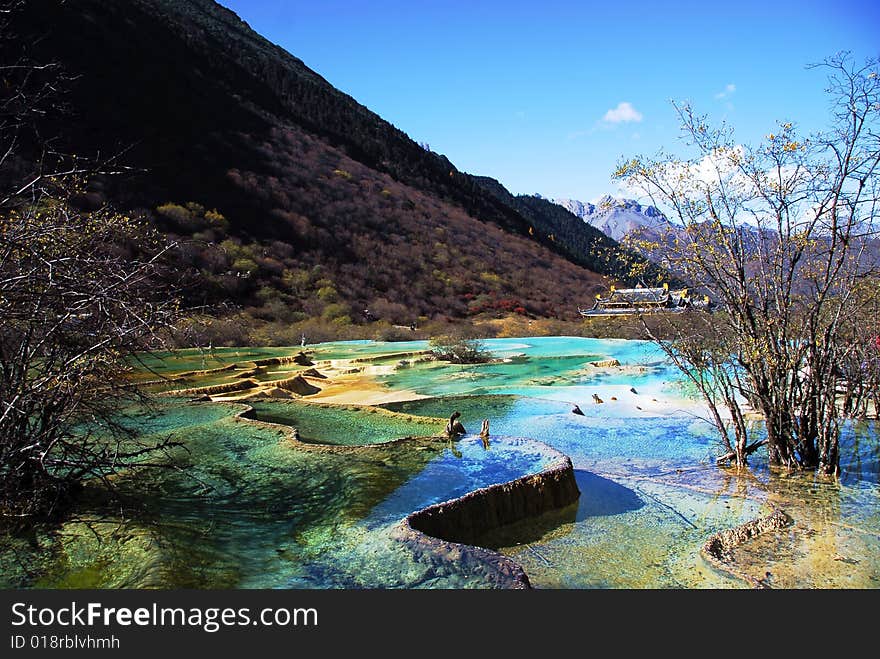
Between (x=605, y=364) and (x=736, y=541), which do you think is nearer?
(x=736, y=541)

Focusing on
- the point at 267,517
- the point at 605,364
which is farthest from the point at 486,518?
the point at 605,364

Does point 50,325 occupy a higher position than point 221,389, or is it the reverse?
point 50,325

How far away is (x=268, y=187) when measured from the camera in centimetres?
4028

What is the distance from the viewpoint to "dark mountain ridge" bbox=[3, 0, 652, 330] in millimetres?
31297

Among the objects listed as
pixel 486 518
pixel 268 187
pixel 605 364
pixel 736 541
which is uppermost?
pixel 268 187

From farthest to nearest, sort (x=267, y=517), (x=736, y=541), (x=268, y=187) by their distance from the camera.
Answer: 1. (x=268, y=187)
2. (x=267, y=517)
3. (x=736, y=541)

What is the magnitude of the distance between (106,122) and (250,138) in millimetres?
11050

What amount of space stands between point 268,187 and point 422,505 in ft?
125

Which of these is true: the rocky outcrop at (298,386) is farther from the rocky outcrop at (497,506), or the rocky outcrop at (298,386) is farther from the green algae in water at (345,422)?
the rocky outcrop at (497,506)

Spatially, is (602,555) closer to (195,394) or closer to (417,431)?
(417,431)

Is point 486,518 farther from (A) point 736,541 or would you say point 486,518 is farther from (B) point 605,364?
(B) point 605,364

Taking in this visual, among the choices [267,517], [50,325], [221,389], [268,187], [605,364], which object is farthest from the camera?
[268,187]

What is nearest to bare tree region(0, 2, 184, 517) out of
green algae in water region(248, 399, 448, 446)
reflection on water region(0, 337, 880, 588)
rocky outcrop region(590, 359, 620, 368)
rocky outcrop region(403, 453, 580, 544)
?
reflection on water region(0, 337, 880, 588)

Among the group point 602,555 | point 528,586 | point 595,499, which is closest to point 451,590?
point 528,586
